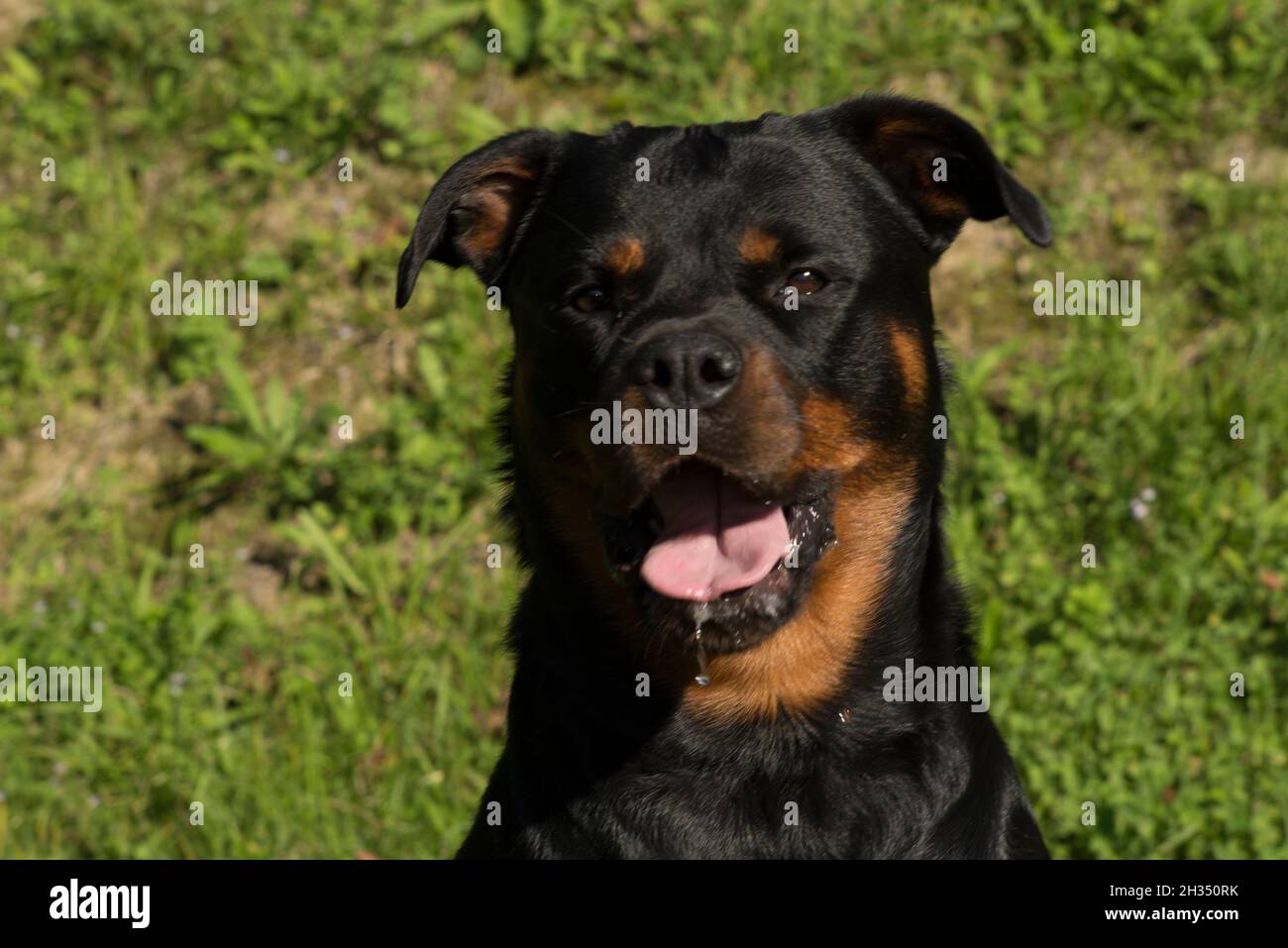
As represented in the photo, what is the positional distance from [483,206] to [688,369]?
0.99 m

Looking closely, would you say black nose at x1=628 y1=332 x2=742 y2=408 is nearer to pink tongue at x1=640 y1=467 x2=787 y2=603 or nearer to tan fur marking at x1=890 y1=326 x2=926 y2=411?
pink tongue at x1=640 y1=467 x2=787 y2=603

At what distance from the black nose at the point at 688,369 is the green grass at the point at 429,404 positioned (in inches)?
62.4

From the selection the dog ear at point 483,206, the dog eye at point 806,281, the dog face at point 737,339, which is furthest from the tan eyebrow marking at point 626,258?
the dog ear at point 483,206

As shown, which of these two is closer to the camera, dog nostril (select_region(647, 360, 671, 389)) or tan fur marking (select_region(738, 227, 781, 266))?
dog nostril (select_region(647, 360, 671, 389))

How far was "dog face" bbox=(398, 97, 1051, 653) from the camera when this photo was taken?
319cm

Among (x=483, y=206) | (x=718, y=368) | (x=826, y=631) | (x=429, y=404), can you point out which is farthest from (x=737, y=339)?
(x=429, y=404)

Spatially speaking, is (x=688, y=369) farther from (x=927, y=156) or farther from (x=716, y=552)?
(x=927, y=156)

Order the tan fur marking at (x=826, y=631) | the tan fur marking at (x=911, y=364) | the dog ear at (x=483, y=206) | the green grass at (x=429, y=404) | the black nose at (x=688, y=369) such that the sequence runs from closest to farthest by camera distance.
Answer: the black nose at (x=688, y=369), the tan fur marking at (x=826, y=631), the tan fur marking at (x=911, y=364), the dog ear at (x=483, y=206), the green grass at (x=429, y=404)

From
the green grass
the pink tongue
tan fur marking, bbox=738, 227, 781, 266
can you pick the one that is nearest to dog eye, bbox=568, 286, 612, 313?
tan fur marking, bbox=738, 227, 781, 266

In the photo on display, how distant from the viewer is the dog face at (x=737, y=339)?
319 cm

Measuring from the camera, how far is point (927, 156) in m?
3.69

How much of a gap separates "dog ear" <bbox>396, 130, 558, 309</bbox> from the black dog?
0.02m

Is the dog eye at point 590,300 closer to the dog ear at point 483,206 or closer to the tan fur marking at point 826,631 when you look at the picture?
the dog ear at point 483,206

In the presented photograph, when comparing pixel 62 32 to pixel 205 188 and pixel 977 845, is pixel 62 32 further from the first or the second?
pixel 977 845
